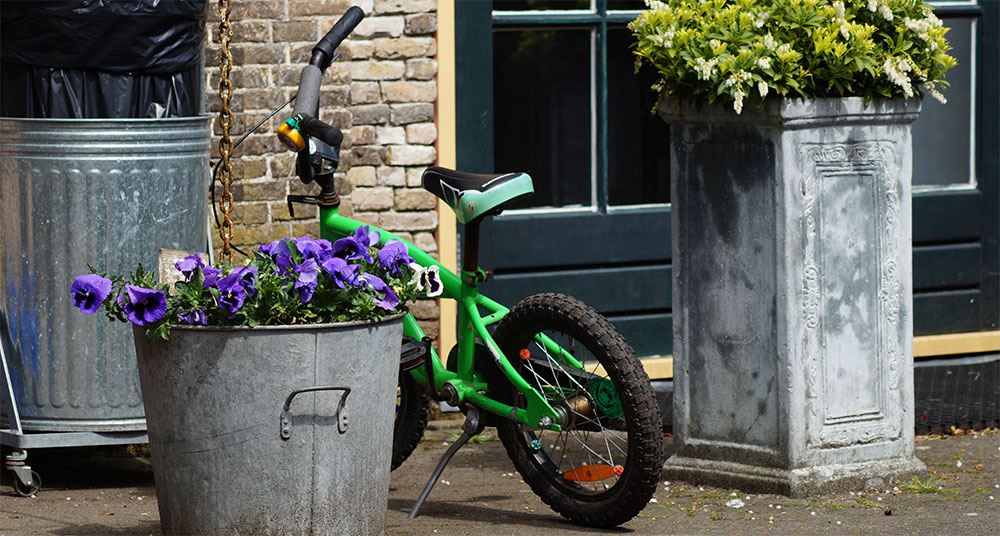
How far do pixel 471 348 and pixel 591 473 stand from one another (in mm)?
586

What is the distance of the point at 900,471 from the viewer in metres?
5.40

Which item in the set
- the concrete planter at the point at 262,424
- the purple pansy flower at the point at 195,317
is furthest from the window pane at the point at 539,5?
the purple pansy flower at the point at 195,317

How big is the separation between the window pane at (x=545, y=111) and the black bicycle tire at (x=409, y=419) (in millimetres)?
1784

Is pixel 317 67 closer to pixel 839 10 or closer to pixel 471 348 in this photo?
pixel 471 348

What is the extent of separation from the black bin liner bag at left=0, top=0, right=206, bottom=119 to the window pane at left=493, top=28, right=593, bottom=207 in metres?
1.82

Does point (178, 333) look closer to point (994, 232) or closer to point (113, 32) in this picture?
point (113, 32)

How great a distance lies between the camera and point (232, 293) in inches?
163

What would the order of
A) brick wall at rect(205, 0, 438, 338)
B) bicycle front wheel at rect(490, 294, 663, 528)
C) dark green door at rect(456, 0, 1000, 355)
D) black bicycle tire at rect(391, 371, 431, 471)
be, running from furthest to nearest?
dark green door at rect(456, 0, 1000, 355), brick wall at rect(205, 0, 438, 338), black bicycle tire at rect(391, 371, 431, 471), bicycle front wheel at rect(490, 294, 663, 528)

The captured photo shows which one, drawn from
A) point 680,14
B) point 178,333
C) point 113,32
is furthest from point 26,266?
point 680,14

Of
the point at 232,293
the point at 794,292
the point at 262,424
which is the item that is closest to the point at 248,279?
the point at 232,293

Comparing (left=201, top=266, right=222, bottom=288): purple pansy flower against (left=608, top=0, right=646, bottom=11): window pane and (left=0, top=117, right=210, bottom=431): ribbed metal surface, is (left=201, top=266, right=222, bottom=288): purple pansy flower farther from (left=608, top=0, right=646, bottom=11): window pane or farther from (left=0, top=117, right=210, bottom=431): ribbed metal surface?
(left=608, top=0, right=646, bottom=11): window pane

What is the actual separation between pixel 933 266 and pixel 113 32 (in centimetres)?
442

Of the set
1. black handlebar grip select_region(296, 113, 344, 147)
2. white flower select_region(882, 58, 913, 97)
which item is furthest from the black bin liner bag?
white flower select_region(882, 58, 913, 97)

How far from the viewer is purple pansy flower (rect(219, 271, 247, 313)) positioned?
4145mm
